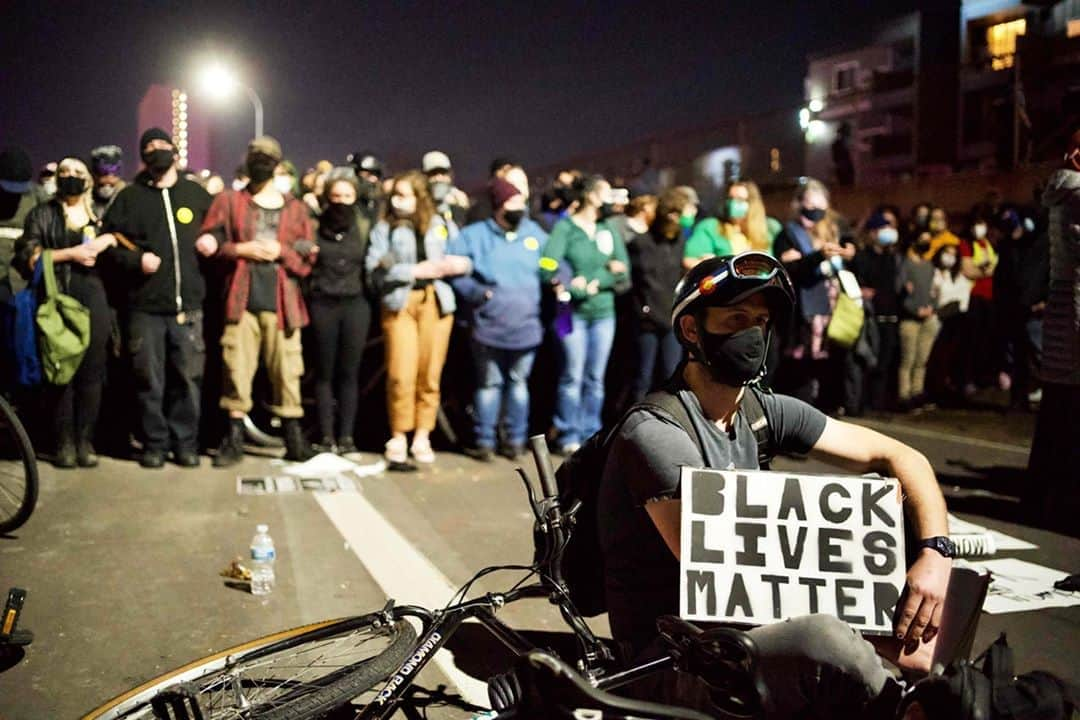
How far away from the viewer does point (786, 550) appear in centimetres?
308

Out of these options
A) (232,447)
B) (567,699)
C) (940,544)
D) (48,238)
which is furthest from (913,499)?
(48,238)

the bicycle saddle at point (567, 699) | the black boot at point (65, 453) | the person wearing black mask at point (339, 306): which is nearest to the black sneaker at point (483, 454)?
the person wearing black mask at point (339, 306)

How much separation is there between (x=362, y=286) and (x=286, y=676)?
5725 millimetres

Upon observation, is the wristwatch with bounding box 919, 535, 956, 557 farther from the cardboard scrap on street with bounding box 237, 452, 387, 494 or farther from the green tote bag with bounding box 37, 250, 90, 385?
the green tote bag with bounding box 37, 250, 90, 385

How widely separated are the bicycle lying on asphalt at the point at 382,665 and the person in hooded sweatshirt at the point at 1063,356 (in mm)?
4588

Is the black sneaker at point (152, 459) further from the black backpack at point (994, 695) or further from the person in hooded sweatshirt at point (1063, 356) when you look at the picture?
the black backpack at point (994, 695)

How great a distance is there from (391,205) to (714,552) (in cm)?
611

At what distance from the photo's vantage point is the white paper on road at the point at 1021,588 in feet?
17.2

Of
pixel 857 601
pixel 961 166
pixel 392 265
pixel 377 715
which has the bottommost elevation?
pixel 377 715

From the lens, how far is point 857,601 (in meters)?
3.06

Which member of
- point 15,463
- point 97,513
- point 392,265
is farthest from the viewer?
point 392,265

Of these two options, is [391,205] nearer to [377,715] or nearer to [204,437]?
[204,437]

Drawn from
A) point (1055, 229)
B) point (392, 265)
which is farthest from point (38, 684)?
point (1055, 229)

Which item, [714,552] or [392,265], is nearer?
[714,552]
